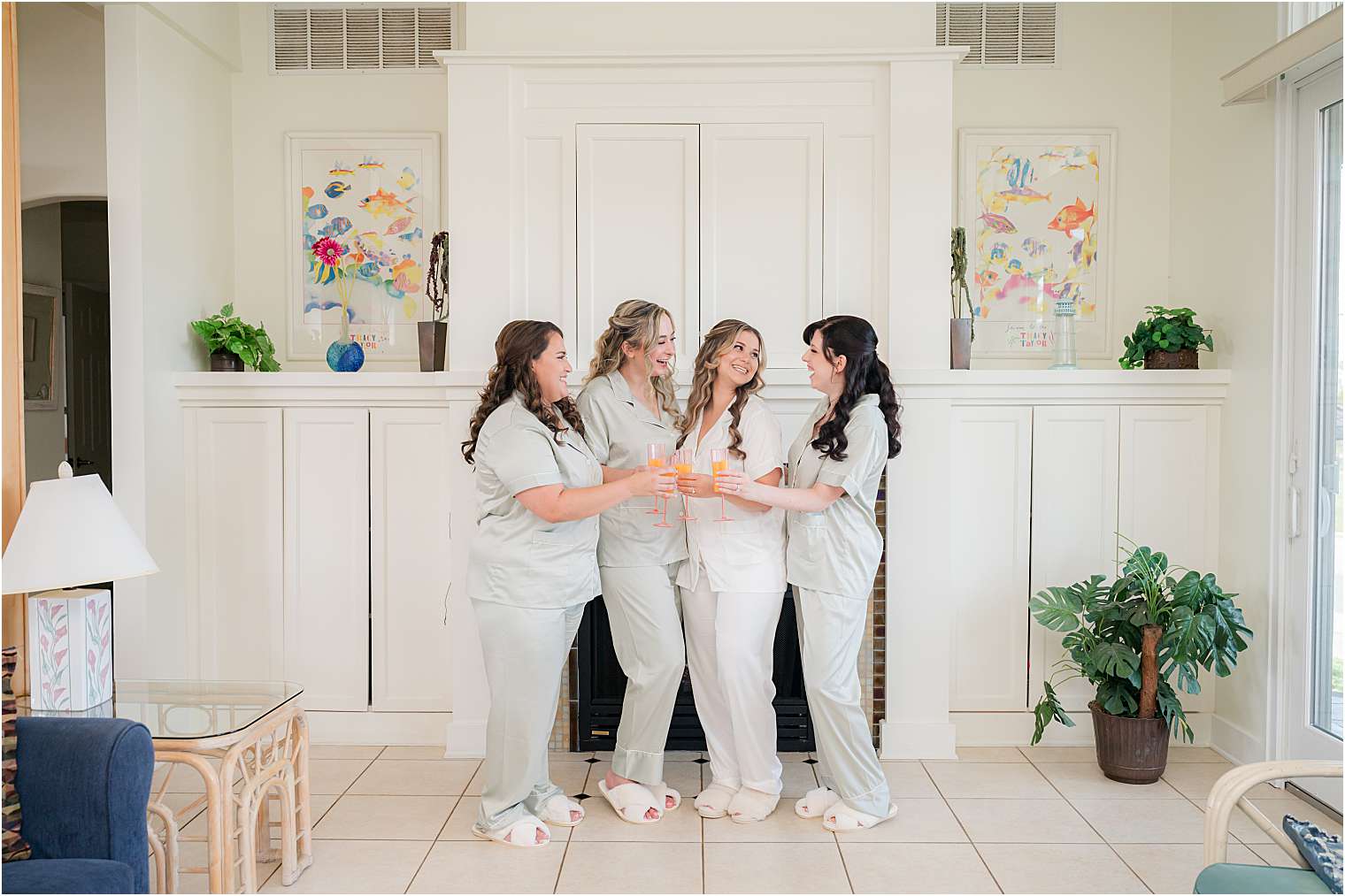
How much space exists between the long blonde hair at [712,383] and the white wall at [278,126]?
5.65 feet

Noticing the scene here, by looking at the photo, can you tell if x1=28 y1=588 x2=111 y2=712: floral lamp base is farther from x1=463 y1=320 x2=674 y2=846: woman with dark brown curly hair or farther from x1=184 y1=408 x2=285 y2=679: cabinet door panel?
x1=184 y1=408 x2=285 y2=679: cabinet door panel

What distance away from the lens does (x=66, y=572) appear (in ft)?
8.59

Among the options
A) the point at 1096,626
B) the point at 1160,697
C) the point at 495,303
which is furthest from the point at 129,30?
the point at 1160,697

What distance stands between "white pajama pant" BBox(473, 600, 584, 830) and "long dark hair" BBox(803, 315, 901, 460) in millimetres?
989

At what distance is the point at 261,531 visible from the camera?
4.12 meters

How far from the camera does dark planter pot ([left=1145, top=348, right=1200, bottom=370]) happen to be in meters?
4.04

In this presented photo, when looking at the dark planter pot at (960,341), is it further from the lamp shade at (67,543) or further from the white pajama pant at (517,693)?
the lamp shade at (67,543)

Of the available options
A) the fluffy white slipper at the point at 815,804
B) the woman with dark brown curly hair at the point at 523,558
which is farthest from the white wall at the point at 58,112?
the fluffy white slipper at the point at 815,804

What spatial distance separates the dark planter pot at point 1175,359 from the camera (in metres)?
4.04

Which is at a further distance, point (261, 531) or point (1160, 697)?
point (261, 531)

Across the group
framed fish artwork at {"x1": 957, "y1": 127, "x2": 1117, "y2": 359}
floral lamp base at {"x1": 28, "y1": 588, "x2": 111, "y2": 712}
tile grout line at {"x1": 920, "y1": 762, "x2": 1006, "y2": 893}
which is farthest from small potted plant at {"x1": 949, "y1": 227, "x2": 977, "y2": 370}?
floral lamp base at {"x1": 28, "y1": 588, "x2": 111, "y2": 712}

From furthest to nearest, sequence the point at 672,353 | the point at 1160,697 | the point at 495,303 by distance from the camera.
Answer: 1. the point at 495,303
2. the point at 1160,697
3. the point at 672,353

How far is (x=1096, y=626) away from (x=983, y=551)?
1.71 feet

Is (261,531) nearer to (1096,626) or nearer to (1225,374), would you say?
(1096,626)
